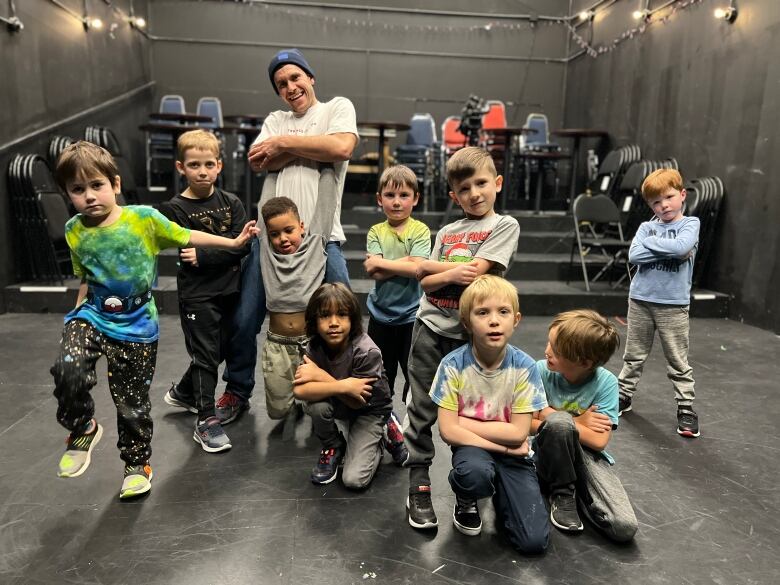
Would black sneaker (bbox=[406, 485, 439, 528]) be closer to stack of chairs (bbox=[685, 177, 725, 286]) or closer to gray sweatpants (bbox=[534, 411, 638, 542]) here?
gray sweatpants (bbox=[534, 411, 638, 542])

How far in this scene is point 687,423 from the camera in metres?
2.29

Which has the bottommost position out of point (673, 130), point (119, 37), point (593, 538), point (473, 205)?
point (593, 538)

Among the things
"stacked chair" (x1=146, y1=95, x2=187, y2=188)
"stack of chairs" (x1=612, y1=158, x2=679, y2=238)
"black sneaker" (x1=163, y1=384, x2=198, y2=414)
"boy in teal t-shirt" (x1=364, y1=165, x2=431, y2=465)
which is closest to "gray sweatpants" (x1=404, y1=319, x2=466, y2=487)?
"boy in teal t-shirt" (x1=364, y1=165, x2=431, y2=465)

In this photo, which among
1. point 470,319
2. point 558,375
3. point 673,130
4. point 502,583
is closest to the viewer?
point 502,583

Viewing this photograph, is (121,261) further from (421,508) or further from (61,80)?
(61,80)

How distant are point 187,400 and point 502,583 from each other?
1580 millimetres

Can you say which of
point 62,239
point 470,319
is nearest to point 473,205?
point 470,319

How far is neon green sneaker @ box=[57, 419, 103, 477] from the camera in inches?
65.4

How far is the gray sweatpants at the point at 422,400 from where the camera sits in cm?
171

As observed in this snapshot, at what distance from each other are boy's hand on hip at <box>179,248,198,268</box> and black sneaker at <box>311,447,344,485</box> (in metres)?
0.82

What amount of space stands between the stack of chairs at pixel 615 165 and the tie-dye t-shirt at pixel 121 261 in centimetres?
531

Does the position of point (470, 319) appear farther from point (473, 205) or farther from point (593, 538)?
point (593, 538)

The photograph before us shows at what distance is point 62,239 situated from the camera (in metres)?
4.50

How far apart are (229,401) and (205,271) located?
61 cm
